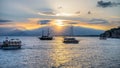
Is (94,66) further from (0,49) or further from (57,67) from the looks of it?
(0,49)

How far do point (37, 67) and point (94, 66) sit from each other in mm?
10103

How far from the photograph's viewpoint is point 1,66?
4900cm

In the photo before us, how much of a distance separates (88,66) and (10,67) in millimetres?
13603

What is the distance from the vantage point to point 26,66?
49.4 metres

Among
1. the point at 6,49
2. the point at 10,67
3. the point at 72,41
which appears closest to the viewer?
the point at 10,67

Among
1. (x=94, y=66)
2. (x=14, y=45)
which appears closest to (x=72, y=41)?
(x=14, y=45)

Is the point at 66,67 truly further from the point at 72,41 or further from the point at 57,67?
the point at 72,41

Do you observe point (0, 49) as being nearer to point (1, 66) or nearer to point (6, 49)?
point (6, 49)

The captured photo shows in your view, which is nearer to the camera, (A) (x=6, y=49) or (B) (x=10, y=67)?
(B) (x=10, y=67)

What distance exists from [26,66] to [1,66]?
433 centimetres

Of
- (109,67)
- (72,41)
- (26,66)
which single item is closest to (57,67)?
(26,66)

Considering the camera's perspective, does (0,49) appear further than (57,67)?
Yes

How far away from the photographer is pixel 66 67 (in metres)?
47.9

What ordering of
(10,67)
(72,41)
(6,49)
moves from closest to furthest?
(10,67) → (6,49) → (72,41)
